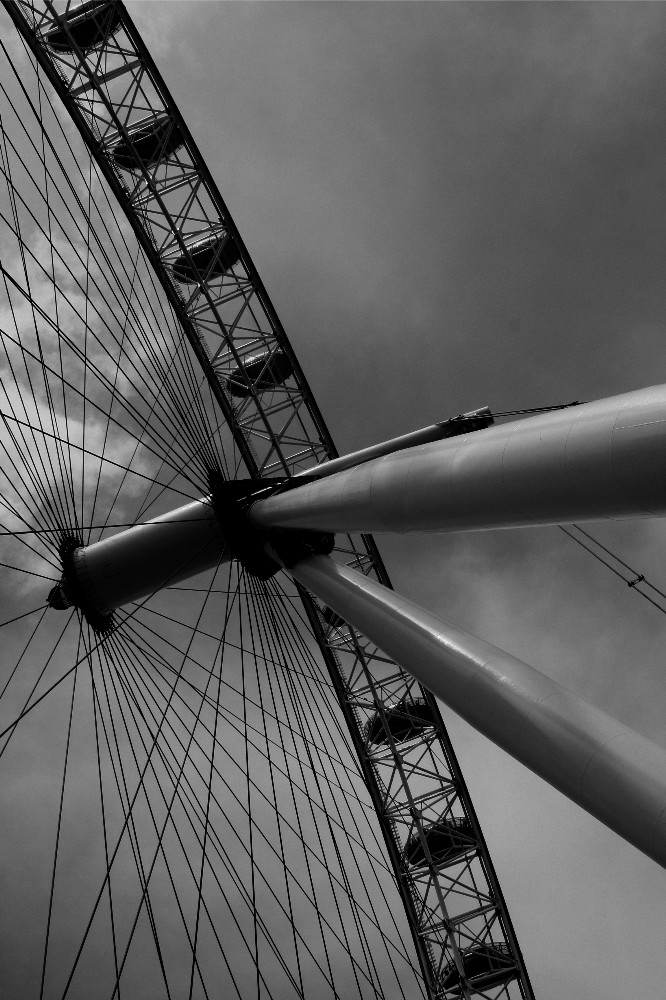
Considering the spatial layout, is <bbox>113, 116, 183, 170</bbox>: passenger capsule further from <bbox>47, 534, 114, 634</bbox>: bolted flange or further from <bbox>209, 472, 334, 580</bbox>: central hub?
<bbox>47, 534, 114, 634</bbox>: bolted flange

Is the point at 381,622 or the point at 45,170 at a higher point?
the point at 45,170

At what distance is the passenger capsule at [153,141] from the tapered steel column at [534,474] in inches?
648

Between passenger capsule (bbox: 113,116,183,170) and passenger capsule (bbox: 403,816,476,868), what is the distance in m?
22.1

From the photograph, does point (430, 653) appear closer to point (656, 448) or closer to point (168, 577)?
point (656, 448)

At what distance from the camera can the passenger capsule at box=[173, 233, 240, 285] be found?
25547 millimetres

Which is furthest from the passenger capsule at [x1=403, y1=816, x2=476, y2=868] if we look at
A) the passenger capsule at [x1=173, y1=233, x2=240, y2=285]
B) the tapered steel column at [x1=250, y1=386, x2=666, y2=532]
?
the tapered steel column at [x1=250, y1=386, x2=666, y2=532]

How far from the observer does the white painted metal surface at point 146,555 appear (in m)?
20.3

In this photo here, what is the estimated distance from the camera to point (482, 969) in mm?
29125

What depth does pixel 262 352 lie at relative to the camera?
26.6 metres

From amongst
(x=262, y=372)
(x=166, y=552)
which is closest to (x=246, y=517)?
(x=166, y=552)

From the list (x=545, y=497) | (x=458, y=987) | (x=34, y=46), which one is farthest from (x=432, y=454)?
(x=458, y=987)

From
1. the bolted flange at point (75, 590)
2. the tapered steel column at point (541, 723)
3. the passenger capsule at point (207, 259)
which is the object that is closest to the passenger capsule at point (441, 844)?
the bolted flange at point (75, 590)

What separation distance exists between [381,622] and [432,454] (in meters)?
3.16

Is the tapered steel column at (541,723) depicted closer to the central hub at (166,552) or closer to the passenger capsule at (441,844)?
the central hub at (166,552)
